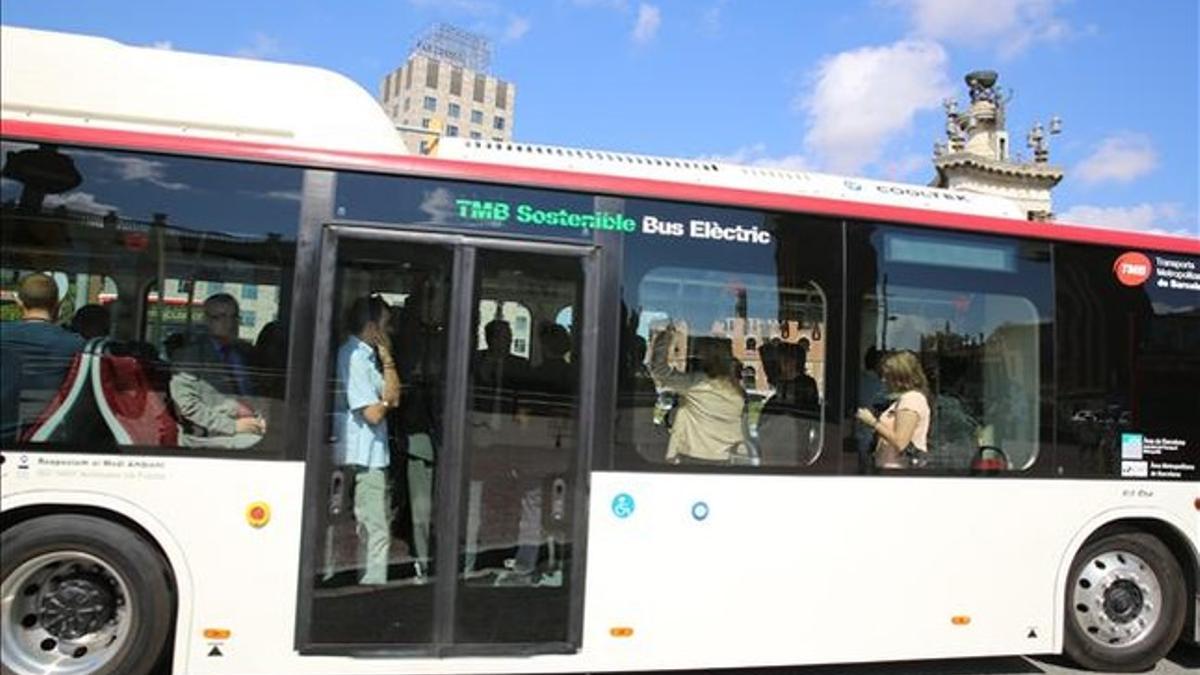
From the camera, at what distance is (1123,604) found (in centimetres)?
625

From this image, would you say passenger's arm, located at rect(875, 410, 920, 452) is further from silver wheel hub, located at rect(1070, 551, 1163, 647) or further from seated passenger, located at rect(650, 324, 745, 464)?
silver wheel hub, located at rect(1070, 551, 1163, 647)

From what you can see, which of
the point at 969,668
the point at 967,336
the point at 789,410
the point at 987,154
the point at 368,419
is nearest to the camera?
the point at 368,419

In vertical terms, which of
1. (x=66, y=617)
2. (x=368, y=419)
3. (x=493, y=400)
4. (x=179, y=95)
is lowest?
(x=66, y=617)

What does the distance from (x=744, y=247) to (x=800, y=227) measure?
0.37 metres

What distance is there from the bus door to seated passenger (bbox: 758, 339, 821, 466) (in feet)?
3.47

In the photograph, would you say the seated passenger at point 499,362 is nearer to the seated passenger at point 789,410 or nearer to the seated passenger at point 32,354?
the seated passenger at point 789,410

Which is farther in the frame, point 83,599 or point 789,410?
point 789,410

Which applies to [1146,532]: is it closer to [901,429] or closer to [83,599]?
[901,429]

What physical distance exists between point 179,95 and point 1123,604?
20.7 ft

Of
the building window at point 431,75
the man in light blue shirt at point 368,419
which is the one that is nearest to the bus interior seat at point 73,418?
the man in light blue shirt at point 368,419

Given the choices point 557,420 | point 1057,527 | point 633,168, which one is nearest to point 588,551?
point 557,420

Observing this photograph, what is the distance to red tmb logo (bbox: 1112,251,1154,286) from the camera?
6227 mm

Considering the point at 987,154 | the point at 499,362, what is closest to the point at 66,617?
the point at 499,362

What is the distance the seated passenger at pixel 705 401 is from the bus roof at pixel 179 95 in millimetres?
1869
